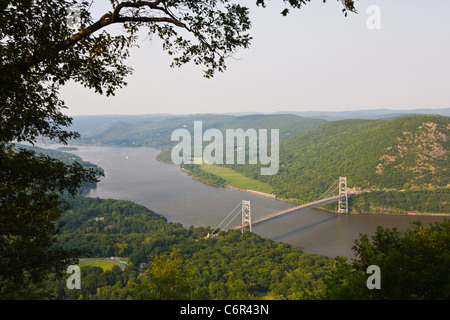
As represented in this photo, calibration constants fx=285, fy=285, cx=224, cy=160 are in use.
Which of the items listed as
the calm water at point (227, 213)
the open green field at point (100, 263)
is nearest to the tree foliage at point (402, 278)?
the calm water at point (227, 213)

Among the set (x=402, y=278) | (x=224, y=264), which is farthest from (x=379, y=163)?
(x=402, y=278)

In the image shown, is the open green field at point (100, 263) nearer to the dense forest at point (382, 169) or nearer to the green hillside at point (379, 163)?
the dense forest at point (382, 169)

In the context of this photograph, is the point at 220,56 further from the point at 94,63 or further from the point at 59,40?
the point at 59,40

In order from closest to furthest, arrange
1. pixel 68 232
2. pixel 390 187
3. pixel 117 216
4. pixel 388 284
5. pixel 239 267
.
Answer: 1. pixel 388 284
2. pixel 239 267
3. pixel 68 232
4. pixel 117 216
5. pixel 390 187

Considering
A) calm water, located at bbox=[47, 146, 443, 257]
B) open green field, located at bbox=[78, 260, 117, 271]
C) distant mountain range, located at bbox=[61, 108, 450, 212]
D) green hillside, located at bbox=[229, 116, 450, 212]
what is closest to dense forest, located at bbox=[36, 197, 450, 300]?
open green field, located at bbox=[78, 260, 117, 271]

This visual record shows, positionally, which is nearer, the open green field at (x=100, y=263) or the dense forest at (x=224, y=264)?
the dense forest at (x=224, y=264)
